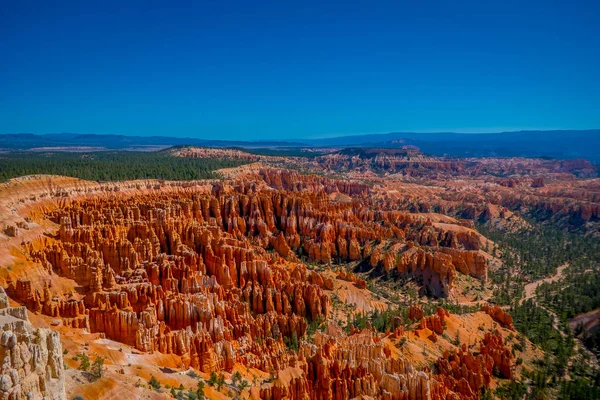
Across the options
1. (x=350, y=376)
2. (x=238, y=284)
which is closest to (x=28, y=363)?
(x=350, y=376)

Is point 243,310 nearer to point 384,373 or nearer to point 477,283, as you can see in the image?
point 384,373

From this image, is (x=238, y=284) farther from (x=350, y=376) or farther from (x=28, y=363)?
(x=28, y=363)

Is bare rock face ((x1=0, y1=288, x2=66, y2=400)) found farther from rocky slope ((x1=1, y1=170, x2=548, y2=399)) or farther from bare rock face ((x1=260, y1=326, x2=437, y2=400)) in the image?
bare rock face ((x1=260, y1=326, x2=437, y2=400))

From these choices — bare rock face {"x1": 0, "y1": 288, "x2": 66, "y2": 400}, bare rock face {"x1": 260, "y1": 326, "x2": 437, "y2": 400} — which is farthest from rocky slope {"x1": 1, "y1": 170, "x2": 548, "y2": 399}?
bare rock face {"x1": 0, "y1": 288, "x2": 66, "y2": 400}

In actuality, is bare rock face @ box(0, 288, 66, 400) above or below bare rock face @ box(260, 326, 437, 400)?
above

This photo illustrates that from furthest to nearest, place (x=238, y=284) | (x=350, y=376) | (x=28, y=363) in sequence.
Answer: (x=238, y=284) < (x=350, y=376) < (x=28, y=363)

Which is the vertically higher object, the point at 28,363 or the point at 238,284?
the point at 28,363

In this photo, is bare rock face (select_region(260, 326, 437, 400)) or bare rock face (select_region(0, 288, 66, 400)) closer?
bare rock face (select_region(0, 288, 66, 400))

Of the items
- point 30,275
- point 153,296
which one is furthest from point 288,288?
point 30,275

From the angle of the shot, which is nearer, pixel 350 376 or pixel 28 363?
pixel 28 363
